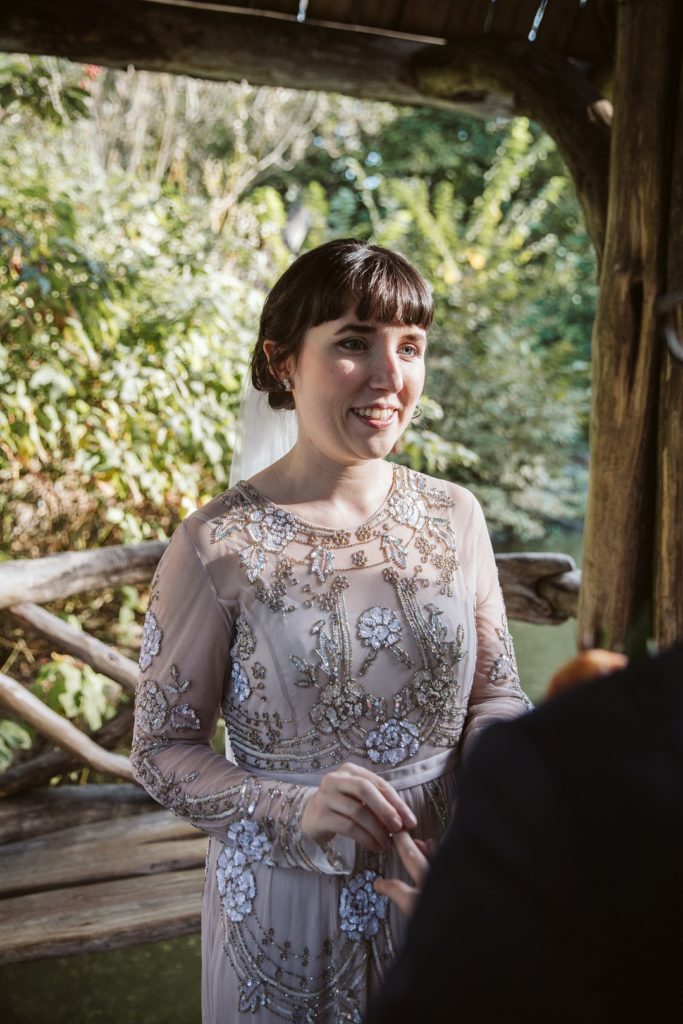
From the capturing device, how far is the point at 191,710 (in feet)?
4.64

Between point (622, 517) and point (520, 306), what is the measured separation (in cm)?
A: 686

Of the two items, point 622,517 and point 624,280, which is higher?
point 624,280

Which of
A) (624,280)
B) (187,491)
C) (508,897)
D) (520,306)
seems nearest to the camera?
(508,897)

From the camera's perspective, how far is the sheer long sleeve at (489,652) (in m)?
1.55

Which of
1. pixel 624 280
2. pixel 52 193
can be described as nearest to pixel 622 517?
Answer: pixel 624 280

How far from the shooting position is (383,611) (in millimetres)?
1434

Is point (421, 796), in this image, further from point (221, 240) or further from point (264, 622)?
point (221, 240)

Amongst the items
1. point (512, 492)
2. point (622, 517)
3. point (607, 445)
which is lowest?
point (512, 492)

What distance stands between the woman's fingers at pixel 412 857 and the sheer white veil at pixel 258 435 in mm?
924

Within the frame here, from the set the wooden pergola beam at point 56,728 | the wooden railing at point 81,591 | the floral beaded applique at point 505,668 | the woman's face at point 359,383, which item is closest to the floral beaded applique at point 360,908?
the floral beaded applique at point 505,668

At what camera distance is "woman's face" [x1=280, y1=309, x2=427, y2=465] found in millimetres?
1440

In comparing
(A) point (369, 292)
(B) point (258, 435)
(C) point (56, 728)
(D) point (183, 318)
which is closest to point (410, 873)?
(A) point (369, 292)

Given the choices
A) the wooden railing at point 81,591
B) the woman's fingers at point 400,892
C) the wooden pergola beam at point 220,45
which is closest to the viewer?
the woman's fingers at point 400,892

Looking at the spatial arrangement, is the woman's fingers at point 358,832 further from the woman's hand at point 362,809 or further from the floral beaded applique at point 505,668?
the floral beaded applique at point 505,668
